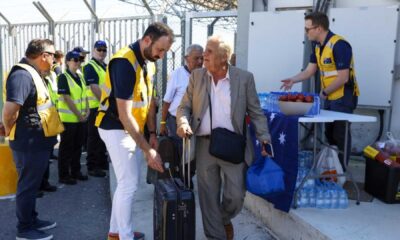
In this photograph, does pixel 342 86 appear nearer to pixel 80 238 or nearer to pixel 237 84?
pixel 237 84

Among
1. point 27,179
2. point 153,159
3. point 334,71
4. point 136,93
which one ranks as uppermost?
point 334,71

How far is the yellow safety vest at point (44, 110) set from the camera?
147 inches

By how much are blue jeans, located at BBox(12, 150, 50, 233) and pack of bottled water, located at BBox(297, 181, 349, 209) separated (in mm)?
2407

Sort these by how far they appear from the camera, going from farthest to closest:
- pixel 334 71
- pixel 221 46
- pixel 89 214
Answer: pixel 89 214
pixel 334 71
pixel 221 46

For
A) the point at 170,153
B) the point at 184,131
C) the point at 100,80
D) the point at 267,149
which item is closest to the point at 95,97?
the point at 100,80

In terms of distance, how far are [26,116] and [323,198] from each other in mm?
2801

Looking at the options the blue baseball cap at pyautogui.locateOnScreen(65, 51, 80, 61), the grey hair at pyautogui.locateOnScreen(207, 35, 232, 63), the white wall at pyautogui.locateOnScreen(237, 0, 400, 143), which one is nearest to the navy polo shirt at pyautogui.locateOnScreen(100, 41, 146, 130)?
the grey hair at pyautogui.locateOnScreen(207, 35, 232, 63)

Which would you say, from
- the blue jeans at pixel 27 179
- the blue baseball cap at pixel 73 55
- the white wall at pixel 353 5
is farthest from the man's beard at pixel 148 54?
the white wall at pixel 353 5

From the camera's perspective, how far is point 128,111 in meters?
3.01

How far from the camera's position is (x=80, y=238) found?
395cm

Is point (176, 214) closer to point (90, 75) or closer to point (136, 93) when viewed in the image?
point (136, 93)

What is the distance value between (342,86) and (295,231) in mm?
1640

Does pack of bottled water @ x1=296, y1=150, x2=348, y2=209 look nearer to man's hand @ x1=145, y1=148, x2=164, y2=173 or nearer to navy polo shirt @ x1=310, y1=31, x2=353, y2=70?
navy polo shirt @ x1=310, y1=31, x2=353, y2=70

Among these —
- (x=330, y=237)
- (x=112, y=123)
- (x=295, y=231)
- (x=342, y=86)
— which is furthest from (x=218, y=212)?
(x=342, y=86)
